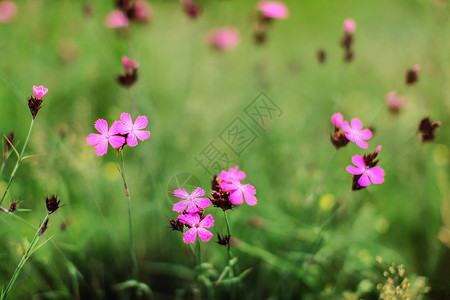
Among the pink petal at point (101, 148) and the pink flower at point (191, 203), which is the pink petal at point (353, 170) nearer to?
the pink flower at point (191, 203)

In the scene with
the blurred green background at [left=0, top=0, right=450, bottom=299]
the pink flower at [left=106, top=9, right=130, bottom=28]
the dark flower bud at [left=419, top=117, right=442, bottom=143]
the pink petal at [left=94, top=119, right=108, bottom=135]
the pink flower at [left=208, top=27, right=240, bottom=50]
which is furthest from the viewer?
the pink flower at [left=208, top=27, right=240, bottom=50]

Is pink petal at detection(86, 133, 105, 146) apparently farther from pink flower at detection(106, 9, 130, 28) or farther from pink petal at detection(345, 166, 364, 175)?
pink flower at detection(106, 9, 130, 28)

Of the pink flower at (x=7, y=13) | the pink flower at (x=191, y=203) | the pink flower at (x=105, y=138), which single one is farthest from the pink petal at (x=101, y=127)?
the pink flower at (x=7, y=13)

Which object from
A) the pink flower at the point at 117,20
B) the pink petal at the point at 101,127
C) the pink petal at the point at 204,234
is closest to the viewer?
the pink petal at the point at 204,234

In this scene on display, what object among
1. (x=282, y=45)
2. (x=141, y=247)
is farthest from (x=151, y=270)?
(x=282, y=45)

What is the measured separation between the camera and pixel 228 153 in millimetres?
2361

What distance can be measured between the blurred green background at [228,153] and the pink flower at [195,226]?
0.29 m

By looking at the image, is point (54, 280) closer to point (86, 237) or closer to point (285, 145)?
point (86, 237)

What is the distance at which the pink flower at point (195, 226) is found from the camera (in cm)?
109

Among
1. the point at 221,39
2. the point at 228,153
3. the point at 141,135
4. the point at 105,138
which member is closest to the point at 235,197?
the point at 141,135

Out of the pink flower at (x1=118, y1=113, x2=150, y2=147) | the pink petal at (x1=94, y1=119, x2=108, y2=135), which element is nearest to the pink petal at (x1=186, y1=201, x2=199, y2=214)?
the pink flower at (x1=118, y1=113, x2=150, y2=147)

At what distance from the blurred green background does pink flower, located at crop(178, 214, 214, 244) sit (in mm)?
291

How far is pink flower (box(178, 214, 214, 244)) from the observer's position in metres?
1.09

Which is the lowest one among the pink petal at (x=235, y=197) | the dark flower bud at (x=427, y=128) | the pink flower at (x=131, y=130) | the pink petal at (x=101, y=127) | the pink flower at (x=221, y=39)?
the pink petal at (x=101, y=127)
